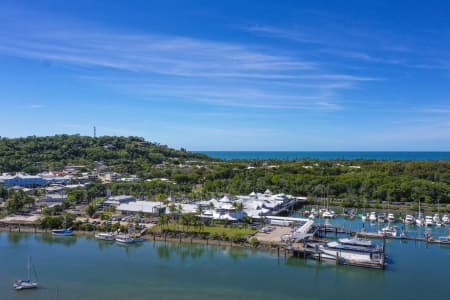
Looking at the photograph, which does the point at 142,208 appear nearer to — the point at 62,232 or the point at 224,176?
the point at 62,232

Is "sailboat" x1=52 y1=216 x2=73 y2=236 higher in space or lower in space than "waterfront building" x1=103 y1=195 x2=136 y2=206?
lower

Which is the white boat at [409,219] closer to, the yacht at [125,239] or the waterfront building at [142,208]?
the waterfront building at [142,208]

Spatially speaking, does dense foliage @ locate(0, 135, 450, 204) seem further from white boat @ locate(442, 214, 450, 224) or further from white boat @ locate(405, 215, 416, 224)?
white boat @ locate(405, 215, 416, 224)

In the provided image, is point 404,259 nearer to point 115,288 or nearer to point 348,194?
point 115,288

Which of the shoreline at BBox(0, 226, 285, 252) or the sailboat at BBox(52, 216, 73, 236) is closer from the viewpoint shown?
the shoreline at BBox(0, 226, 285, 252)

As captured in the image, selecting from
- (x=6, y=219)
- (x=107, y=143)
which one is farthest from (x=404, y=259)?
(x=107, y=143)

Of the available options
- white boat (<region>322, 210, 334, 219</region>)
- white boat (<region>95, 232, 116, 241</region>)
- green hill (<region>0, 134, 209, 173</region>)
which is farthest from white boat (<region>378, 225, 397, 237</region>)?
green hill (<region>0, 134, 209, 173</region>)
